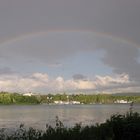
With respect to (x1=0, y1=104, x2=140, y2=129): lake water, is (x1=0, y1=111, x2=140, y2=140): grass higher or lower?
higher

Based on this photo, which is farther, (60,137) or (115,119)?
(115,119)

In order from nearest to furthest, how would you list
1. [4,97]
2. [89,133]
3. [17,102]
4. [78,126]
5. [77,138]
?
[77,138] < [89,133] < [78,126] < [4,97] < [17,102]

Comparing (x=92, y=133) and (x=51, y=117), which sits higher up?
(x=92, y=133)

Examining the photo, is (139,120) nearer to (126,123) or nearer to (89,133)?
(126,123)

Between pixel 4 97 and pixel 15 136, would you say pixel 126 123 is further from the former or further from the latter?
pixel 4 97

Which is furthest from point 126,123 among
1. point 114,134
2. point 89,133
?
point 89,133

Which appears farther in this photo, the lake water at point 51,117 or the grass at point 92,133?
the lake water at point 51,117

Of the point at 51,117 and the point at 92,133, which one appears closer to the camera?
the point at 92,133

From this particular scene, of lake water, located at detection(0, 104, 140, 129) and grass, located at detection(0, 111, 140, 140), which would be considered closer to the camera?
grass, located at detection(0, 111, 140, 140)

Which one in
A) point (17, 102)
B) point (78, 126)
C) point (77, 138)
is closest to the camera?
point (77, 138)

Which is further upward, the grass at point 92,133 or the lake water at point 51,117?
the grass at point 92,133

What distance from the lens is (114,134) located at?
1485cm

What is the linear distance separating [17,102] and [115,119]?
611 feet

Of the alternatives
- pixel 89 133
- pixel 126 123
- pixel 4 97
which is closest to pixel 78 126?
pixel 89 133
